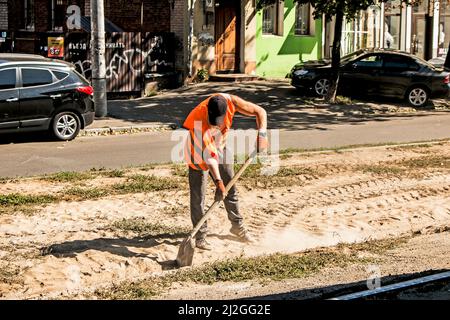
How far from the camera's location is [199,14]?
26359 millimetres

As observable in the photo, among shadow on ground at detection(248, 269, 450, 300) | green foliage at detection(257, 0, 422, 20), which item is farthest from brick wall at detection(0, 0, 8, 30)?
shadow on ground at detection(248, 269, 450, 300)

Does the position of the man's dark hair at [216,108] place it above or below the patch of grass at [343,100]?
above

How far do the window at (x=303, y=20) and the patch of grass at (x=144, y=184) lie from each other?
1875 centimetres

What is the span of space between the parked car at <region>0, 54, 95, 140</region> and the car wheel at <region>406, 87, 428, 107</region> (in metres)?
11.1

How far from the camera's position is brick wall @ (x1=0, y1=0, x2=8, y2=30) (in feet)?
93.6

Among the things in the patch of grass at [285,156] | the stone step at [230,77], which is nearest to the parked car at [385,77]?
the stone step at [230,77]

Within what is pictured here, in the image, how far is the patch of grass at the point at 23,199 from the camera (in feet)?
35.7

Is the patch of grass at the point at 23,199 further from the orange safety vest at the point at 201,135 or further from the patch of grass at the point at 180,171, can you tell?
the orange safety vest at the point at 201,135

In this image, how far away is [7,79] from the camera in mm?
16078

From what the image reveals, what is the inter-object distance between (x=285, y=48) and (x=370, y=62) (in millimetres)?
5293

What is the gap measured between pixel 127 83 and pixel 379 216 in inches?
580

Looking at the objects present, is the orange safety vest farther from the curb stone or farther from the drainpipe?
the drainpipe

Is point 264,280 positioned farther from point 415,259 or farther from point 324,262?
point 415,259

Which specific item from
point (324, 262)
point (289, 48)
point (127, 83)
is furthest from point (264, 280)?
point (289, 48)
